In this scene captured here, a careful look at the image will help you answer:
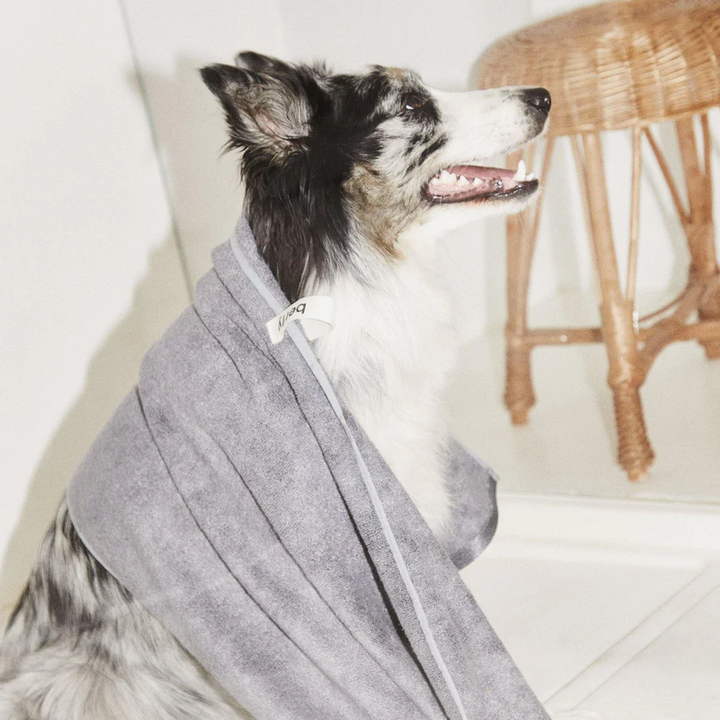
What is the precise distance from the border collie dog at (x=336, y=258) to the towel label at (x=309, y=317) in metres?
0.03

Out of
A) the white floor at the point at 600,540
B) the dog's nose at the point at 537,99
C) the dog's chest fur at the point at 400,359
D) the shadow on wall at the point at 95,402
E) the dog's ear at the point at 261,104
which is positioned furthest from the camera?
the shadow on wall at the point at 95,402

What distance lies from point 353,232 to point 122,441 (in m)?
0.51

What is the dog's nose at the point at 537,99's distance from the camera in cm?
155

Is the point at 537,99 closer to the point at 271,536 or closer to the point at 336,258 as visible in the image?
the point at 336,258

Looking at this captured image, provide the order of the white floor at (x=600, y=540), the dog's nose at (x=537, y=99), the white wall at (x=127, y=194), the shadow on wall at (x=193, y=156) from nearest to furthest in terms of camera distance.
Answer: the dog's nose at (x=537, y=99), the white floor at (x=600, y=540), the white wall at (x=127, y=194), the shadow on wall at (x=193, y=156)

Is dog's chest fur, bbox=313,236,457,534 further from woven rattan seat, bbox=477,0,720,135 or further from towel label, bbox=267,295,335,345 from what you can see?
woven rattan seat, bbox=477,0,720,135

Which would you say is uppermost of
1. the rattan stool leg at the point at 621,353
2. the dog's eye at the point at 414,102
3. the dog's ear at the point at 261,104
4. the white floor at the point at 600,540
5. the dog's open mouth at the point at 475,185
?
the dog's ear at the point at 261,104

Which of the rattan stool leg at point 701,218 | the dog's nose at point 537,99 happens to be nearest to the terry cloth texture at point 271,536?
the dog's nose at point 537,99

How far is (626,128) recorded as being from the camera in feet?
7.06

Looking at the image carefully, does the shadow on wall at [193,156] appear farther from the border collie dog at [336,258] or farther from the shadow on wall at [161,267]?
the border collie dog at [336,258]

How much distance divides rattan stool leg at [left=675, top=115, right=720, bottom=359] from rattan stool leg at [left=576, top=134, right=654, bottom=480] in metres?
0.28

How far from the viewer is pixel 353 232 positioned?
4.76 ft

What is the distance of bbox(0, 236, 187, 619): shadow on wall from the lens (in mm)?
2396

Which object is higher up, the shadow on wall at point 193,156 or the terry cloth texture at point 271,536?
the shadow on wall at point 193,156
